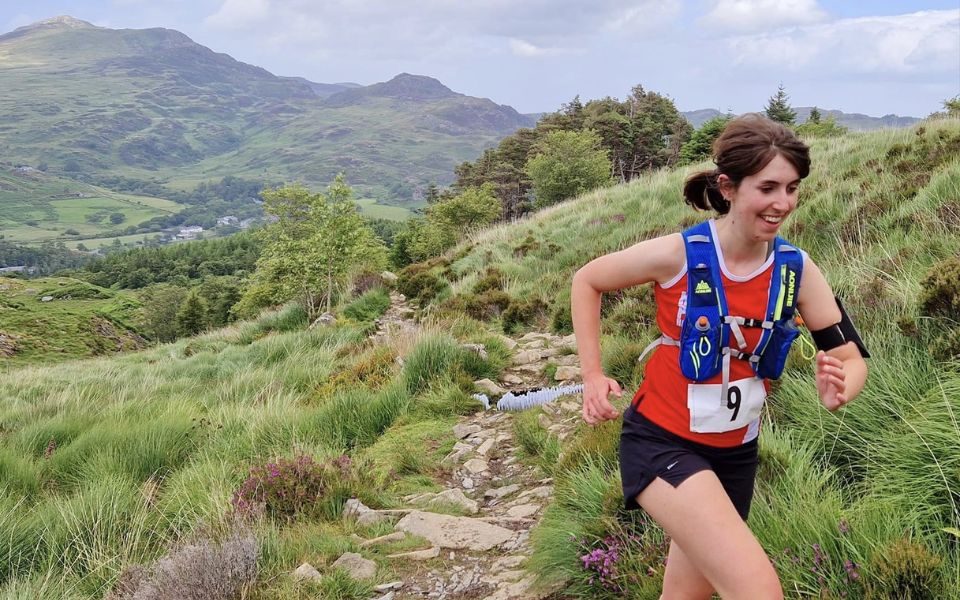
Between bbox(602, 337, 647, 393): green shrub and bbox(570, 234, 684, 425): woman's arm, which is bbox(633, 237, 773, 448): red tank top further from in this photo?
bbox(602, 337, 647, 393): green shrub

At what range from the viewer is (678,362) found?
2018mm

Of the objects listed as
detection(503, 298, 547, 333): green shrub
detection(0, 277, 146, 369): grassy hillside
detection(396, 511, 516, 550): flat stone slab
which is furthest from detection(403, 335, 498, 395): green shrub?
detection(0, 277, 146, 369): grassy hillside

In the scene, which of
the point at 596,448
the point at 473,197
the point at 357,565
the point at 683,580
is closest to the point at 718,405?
the point at 683,580

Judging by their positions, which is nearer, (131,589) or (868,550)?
(868,550)

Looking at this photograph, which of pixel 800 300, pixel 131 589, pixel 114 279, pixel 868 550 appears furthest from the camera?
pixel 114 279

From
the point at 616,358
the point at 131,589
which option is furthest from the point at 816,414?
the point at 131,589

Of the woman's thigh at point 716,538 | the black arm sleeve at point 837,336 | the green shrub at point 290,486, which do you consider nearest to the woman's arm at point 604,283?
the woman's thigh at point 716,538

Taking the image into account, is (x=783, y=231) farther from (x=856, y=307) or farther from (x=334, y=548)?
(x=334, y=548)

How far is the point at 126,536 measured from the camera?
12.7 ft

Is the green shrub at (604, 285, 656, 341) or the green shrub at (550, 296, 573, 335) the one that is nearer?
the green shrub at (604, 285, 656, 341)

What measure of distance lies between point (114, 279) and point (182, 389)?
399ft

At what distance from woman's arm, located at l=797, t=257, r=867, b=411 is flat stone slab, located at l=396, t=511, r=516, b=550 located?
7.98 feet

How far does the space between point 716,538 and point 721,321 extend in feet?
2.17

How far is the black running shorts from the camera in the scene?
1892 millimetres
